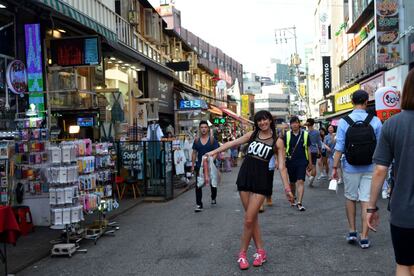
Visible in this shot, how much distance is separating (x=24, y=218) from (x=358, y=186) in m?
5.43

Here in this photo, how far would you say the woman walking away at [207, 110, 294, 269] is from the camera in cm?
526

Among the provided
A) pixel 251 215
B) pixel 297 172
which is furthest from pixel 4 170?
pixel 297 172

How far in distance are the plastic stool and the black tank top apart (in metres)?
4.39

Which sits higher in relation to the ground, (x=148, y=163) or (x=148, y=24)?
(x=148, y=24)

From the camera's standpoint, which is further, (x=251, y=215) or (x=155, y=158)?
(x=155, y=158)

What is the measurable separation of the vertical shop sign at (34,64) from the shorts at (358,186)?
6810mm

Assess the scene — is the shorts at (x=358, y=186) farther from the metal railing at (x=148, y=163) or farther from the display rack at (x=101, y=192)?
the metal railing at (x=148, y=163)

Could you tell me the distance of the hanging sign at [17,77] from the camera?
9086 millimetres

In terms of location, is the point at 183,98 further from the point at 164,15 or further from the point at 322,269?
the point at 322,269

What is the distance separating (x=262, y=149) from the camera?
5.34 m

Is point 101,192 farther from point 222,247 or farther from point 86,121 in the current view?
point 86,121

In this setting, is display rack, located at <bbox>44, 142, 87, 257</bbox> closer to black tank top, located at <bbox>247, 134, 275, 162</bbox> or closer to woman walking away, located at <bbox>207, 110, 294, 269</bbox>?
woman walking away, located at <bbox>207, 110, 294, 269</bbox>

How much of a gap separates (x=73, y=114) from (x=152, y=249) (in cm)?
684

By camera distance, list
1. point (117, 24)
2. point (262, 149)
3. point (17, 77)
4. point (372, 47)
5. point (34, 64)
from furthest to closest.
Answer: point (372, 47)
point (117, 24)
point (34, 64)
point (17, 77)
point (262, 149)
